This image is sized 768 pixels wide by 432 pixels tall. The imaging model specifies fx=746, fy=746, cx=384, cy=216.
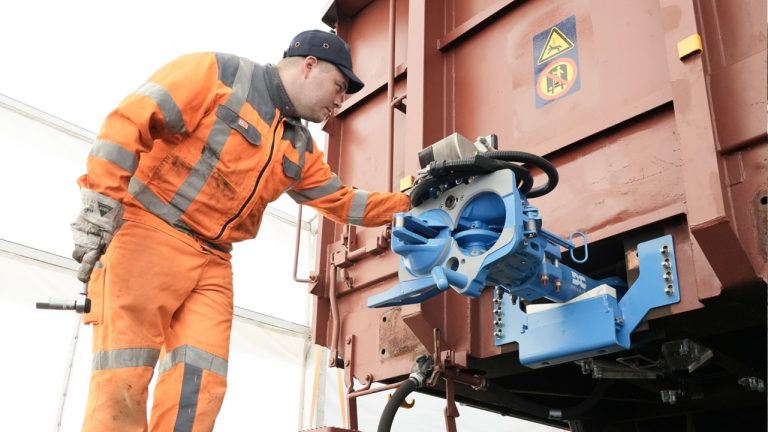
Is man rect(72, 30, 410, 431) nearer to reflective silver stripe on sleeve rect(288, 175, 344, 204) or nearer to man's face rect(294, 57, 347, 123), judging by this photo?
man's face rect(294, 57, 347, 123)

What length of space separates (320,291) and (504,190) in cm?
158

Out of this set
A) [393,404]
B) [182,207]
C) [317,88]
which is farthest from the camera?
[317,88]

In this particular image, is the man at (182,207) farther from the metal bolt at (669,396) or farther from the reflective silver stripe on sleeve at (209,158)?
the metal bolt at (669,396)

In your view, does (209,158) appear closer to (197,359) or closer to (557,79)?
(197,359)

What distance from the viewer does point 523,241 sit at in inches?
81.7

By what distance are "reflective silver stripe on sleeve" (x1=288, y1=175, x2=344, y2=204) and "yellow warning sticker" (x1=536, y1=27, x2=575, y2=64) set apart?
0.92 m

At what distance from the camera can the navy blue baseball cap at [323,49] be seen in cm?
271

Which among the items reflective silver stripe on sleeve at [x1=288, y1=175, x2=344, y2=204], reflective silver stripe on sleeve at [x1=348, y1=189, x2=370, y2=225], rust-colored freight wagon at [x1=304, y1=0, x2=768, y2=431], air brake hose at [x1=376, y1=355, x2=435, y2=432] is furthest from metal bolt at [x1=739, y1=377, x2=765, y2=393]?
reflective silver stripe on sleeve at [x1=288, y1=175, x2=344, y2=204]

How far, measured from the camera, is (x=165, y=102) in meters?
2.29

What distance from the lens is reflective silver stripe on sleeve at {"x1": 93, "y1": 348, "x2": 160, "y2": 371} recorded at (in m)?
2.09

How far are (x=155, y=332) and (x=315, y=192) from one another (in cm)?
93

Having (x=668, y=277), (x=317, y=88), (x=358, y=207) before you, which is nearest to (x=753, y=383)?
(x=668, y=277)

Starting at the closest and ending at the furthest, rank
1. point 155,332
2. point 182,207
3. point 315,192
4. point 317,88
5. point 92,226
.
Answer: point 92,226, point 155,332, point 182,207, point 317,88, point 315,192

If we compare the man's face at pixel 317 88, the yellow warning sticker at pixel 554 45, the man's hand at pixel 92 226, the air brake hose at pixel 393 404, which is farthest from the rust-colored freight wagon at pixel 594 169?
the man's hand at pixel 92 226
